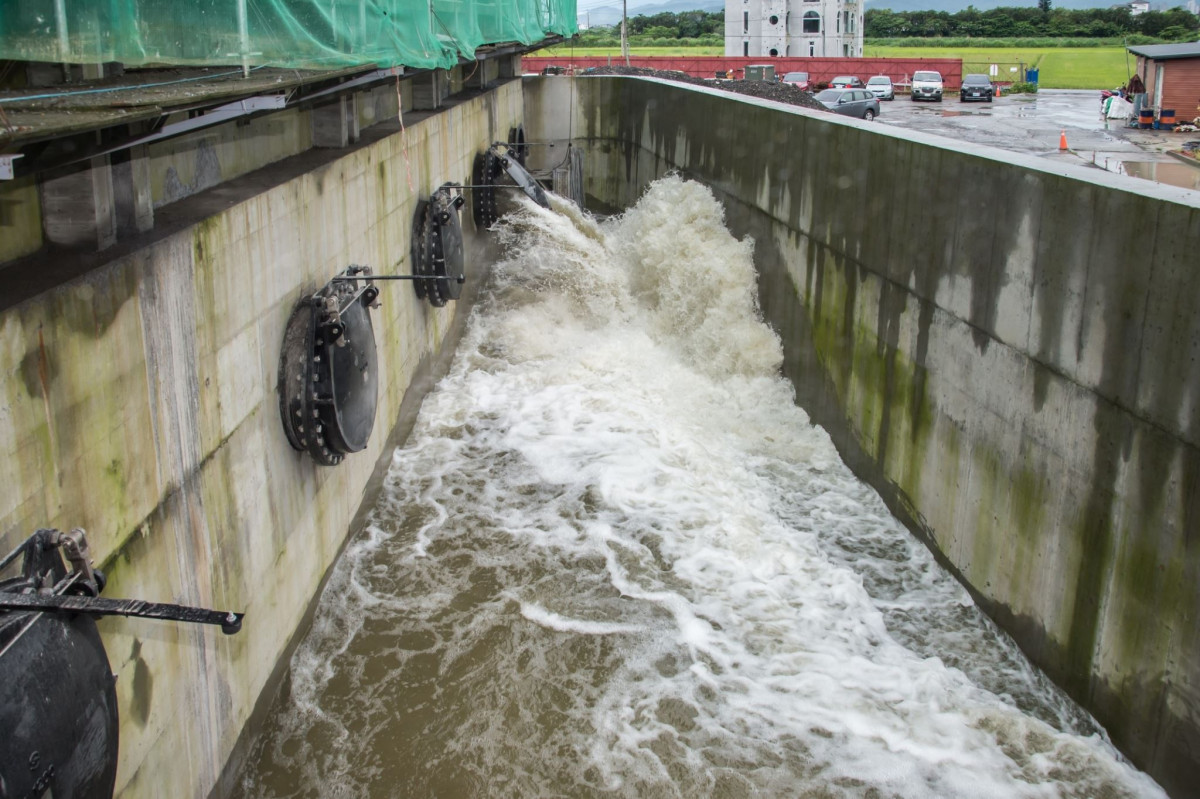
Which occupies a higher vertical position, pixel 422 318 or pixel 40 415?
pixel 40 415

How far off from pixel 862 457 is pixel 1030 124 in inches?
1146

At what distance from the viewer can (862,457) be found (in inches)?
460

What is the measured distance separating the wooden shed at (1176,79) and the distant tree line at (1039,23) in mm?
39197

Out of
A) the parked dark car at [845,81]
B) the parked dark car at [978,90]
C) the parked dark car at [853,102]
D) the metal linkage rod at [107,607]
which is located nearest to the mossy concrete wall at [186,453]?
the metal linkage rod at [107,607]

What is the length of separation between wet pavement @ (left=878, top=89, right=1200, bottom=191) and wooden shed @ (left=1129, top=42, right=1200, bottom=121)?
136 centimetres

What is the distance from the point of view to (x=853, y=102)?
125ft

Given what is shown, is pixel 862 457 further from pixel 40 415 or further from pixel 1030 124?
pixel 1030 124

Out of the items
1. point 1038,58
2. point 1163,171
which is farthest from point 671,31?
point 1163,171

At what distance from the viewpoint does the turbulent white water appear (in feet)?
22.8

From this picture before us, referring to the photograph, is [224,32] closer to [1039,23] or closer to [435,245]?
[435,245]

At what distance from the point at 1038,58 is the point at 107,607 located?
77.9 meters

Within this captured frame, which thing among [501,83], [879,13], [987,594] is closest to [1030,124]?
[501,83]

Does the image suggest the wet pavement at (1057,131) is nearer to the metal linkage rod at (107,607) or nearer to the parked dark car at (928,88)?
the parked dark car at (928,88)

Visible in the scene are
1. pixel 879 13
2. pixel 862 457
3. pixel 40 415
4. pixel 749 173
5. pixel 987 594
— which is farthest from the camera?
pixel 879 13
